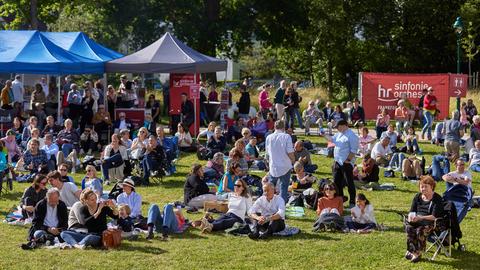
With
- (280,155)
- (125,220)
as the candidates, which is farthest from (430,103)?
(125,220)

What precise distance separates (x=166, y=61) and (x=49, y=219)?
1188cm

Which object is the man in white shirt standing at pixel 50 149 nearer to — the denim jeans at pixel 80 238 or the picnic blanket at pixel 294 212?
the picnic blanket at pixel 294 212

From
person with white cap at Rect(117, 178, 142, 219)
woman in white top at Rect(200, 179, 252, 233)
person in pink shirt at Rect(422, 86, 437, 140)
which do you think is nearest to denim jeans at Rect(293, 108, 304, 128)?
person in pink shirt at Rect(422, 86, 437, 140)

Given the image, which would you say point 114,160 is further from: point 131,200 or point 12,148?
point 131,200

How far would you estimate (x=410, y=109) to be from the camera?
27.5m

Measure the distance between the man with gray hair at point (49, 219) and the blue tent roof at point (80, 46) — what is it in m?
13.2

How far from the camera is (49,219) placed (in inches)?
480

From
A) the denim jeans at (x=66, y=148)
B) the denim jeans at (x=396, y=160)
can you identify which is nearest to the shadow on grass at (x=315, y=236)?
the denim jeans at (x=396, y=160)

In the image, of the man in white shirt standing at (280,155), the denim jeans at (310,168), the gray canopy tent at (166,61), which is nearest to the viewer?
the man in white shirt standing at (280,155)

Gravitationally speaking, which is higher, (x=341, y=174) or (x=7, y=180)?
(x=341, y=174)

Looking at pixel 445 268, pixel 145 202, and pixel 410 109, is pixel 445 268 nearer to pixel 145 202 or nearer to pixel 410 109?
pixel 145 202

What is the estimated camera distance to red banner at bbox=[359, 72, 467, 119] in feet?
96.2

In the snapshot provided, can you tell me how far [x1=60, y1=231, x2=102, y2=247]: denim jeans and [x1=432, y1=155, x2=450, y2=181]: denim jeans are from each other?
906 cm

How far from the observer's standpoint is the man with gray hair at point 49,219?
11977mm
